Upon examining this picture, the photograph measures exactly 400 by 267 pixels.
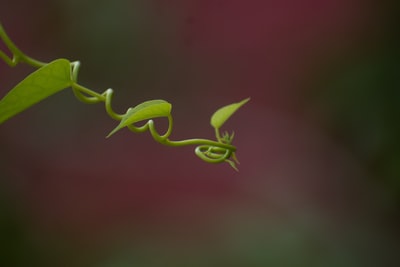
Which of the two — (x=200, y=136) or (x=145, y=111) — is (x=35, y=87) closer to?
(x=145, y=111)

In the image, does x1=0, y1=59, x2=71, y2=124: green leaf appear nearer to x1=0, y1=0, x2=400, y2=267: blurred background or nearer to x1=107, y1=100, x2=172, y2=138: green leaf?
x1=107, y1=100, x2=172, y2=138: green leaf

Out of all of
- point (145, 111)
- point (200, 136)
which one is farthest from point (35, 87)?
point (200, 136)

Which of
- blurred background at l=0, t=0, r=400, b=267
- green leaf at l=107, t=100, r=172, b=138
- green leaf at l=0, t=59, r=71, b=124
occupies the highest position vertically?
blurred background at l=0, t=0, r=400, b=267

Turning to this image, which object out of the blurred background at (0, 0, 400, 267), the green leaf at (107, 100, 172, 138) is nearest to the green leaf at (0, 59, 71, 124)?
the green leaf at (107, 100, 172, 138)

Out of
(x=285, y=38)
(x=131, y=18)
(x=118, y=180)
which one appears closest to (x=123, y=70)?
(x=131, y=18)

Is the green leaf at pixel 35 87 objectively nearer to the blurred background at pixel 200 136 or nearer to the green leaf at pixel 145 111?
the green leaf at pixel 145 111

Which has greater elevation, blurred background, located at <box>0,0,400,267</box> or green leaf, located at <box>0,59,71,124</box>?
blurred background, located at <box>0,0,400,267</box>

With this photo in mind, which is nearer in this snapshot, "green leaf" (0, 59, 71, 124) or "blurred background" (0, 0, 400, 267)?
"green leaf" (0, 59, 71, 124)
